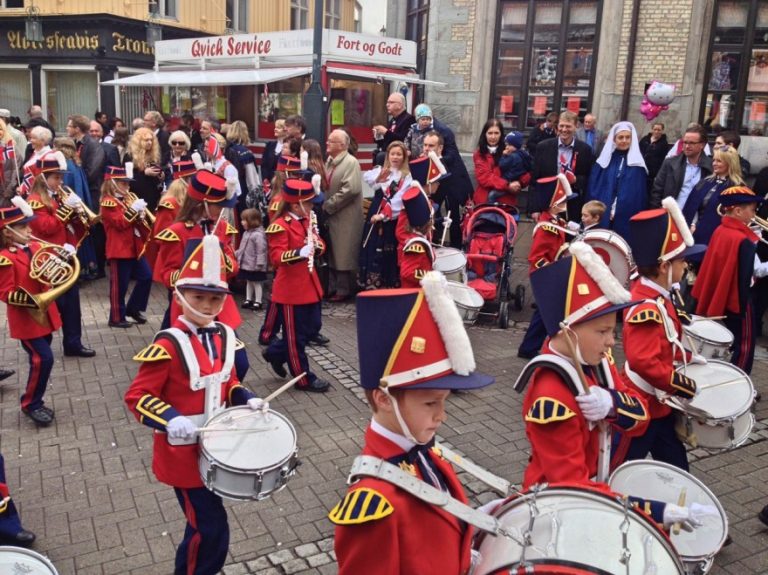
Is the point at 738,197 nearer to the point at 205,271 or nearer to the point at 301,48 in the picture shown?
the point at 205,271

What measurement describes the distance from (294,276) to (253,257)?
2.95 m

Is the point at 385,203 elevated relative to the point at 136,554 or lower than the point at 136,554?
elevated

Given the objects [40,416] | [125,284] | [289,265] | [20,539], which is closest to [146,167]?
[125,284]

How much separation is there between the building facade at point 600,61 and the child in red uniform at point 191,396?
1189 centimetres

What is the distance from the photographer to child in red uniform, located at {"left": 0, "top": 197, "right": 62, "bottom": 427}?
238 inches

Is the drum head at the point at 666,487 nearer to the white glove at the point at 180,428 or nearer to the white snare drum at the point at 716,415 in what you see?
the white snare drum at the point at 716,415

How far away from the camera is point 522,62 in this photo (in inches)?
610

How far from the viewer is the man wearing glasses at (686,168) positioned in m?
9.62

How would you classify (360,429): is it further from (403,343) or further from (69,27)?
(69,27)

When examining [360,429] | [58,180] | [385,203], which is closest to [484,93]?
[385,203]

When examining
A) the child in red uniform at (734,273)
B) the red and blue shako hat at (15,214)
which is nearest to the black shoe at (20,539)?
the red and blue shako hat at (15,214)

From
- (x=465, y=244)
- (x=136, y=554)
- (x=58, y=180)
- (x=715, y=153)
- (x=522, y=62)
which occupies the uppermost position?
(x=522, y=62)

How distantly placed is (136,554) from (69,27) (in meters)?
22.3

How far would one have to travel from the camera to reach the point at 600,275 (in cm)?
327
